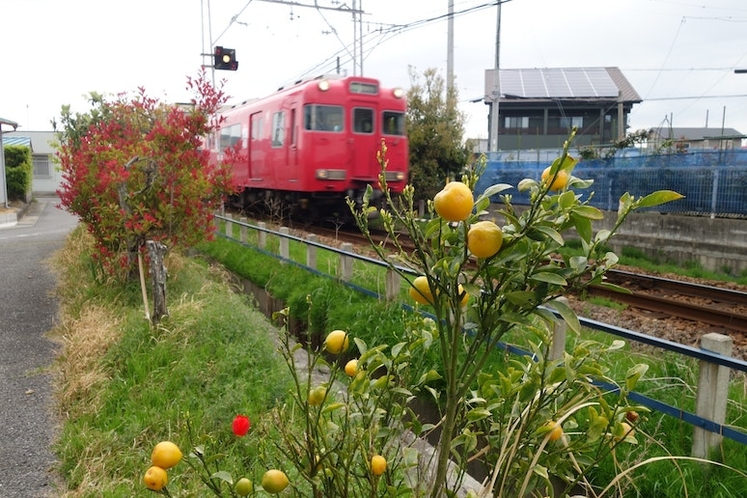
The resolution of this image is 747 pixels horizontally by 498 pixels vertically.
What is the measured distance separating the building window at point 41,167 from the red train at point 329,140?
35696 mm

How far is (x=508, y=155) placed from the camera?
21.6 m

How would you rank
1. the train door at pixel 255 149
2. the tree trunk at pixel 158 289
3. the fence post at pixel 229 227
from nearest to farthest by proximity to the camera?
the tree trunk at pixel 158 289 < the fence post at pixel 229 227 < the train door at pixel 255 149

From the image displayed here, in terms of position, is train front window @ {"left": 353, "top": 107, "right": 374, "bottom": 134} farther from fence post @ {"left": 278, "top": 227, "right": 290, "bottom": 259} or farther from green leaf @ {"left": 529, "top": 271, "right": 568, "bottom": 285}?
green leaf @ {"left": 529, "top": 271, "right": 568, "bottom": 285}

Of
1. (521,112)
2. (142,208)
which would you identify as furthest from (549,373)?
(521,112)

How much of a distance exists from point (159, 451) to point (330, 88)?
12.2 meters

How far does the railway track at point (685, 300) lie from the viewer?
7125 millimetres

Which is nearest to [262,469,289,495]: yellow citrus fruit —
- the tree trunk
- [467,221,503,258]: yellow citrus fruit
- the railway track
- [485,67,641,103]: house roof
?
[467,221,503,258]: yellow citrus fruit

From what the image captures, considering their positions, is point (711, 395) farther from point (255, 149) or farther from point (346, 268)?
point (255, 149)

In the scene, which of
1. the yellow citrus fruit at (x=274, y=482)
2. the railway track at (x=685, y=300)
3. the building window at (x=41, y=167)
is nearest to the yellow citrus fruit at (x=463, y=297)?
the yellow citrus fruit at (x=274, y=482)

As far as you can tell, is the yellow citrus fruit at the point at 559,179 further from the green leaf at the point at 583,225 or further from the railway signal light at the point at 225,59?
the railway signal light at the point at 225,59

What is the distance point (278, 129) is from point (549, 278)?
534 inches

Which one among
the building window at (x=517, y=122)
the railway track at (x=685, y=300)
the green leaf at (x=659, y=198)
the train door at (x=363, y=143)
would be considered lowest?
the railway track at (x=685, y=300)

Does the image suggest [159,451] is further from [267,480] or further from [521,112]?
[521,112]

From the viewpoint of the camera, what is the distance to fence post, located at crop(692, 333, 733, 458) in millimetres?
3172
